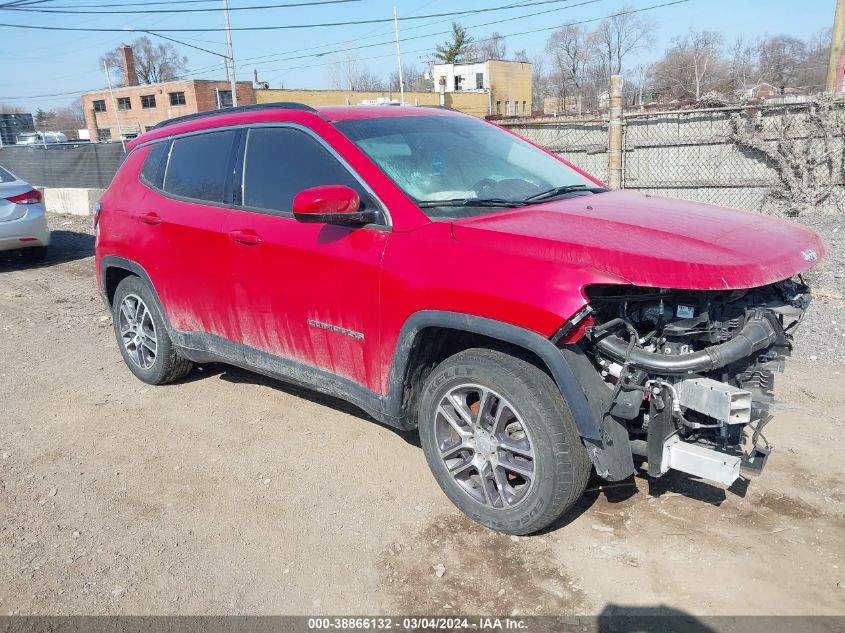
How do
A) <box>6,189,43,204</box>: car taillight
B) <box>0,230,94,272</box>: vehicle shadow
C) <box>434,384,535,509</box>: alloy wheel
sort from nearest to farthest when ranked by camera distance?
<box>434,384,535,509</box>: alloy wheel < <box>6,189,43,204</box>: car taillight < <box>0,230,94,272</box>: vehicle shadow

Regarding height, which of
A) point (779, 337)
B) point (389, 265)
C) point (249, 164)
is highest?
point (249, 164)

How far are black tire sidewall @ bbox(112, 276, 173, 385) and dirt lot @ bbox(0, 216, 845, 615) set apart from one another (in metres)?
0.36

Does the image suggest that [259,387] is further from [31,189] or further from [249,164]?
[31,189]

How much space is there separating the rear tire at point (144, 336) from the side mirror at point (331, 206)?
2.06 meters

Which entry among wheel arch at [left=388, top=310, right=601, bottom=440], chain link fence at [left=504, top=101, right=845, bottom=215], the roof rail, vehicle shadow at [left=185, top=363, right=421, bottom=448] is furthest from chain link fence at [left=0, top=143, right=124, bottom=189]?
wheel arch at [left=388, top=310, right=601, bottom=440]

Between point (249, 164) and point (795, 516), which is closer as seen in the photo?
point (795, 516)

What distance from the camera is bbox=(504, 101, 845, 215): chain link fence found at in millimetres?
10125

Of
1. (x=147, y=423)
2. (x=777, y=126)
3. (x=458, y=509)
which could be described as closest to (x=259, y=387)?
(x=147, y=423)

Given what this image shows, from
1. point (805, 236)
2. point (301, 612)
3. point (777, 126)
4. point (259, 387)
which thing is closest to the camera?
point (301, 612)

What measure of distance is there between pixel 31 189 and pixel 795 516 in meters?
10.9

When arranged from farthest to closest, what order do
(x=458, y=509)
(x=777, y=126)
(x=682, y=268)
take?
(x=777, y=126) < (x=458, y=509) < (x=682, y=268)

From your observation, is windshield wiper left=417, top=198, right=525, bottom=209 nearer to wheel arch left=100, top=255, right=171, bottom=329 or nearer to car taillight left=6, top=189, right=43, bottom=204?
wheel arch left=100, top=255, right=171, bottom=329

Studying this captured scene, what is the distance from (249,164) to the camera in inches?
162

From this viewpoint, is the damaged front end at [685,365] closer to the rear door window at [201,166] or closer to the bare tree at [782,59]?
the rear door window at [201,166]
